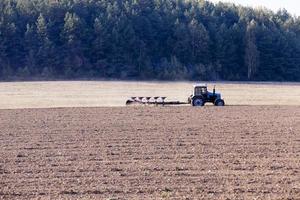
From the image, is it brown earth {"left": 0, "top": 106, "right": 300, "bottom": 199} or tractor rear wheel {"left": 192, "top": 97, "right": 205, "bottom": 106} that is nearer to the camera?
brown earth {"left": 0, "top": 106, "right": 300, "bottom": 199}

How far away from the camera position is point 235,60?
283ft

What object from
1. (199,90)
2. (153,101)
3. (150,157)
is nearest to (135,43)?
(153,101)

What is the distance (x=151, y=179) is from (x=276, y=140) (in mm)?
8640

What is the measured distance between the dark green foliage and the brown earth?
46347 millimetres

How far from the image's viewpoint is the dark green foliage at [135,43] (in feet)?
260

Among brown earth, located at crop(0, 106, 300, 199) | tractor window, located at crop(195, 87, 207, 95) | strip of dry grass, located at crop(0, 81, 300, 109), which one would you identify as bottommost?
brown earth, located at crop(0, 106, 300, 199)

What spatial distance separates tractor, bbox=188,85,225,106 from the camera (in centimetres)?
4175

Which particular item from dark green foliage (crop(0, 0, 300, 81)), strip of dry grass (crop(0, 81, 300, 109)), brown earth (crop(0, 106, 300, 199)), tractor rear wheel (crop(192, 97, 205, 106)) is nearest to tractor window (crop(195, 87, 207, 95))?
tractor rear wheel (crop(192, 97, 205, 106))

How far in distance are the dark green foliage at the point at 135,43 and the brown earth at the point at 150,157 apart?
152 feet

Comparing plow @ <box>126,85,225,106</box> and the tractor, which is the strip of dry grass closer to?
plow @ <box>126,85,225,106</box>

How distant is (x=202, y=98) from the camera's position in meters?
41.8

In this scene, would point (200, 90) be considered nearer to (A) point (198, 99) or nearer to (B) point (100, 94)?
(A) point (198, 99)

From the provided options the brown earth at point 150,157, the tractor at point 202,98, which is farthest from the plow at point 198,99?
the brown earth at point 150,157

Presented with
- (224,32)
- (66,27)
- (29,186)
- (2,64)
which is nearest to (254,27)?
(224,32)
